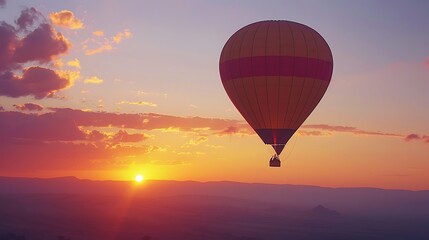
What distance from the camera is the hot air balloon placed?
56688 millimetres

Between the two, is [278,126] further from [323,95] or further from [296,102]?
[323,95]

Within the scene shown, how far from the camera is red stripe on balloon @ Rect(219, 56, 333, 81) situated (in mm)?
56688

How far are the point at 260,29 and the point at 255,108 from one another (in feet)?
29.8

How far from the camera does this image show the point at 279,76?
57125 millimetres

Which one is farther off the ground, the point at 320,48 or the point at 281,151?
the point at 320,48

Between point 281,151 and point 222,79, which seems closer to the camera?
point 281,151

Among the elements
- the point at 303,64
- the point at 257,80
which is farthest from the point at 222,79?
the point at 303,64

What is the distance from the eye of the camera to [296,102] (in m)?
58.7

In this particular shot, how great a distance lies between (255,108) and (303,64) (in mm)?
7451

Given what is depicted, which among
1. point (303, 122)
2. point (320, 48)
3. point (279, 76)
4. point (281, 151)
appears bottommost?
point (281, 151)

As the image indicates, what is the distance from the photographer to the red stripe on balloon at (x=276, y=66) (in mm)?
56688

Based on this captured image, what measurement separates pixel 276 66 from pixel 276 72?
2.27ft

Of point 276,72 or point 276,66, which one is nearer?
point 276,66

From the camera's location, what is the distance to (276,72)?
2242 inches
